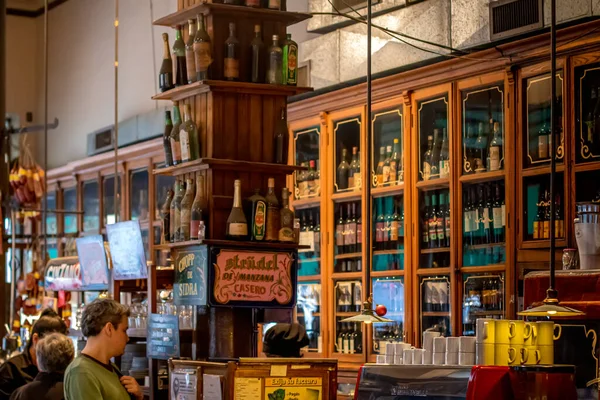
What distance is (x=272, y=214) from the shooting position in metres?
5.00

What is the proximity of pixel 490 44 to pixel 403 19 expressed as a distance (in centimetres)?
85

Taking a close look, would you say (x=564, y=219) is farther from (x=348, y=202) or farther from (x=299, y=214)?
(x=299, y=214)

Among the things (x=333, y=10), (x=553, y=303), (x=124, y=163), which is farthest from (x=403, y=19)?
(x=124, y=163)

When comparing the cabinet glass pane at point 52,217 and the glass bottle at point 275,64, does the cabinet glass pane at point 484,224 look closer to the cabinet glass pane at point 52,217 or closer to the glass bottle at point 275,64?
the glass bottle at point 275,64

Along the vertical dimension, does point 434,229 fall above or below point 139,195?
below

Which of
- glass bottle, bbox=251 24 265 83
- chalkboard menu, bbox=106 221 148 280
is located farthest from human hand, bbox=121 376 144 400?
chalkboard menu, bbox=106 221 148 280

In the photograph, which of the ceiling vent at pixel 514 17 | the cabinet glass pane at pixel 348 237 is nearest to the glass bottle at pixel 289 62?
the ceiling vent at pixel 514 17

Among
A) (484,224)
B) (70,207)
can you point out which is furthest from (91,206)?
(484,224)

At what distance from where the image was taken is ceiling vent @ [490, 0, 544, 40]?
20.5 ft

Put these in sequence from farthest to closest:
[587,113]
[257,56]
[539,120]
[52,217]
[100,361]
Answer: [52,217]
[539,120]
[587,113]
[257,56]
[100,361]

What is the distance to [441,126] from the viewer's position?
23.2 ft

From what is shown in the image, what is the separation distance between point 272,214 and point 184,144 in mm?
543

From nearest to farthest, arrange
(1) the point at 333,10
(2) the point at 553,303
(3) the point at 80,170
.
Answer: (2) the point at 553,303
(1) the point at 333,10
(3) the point at 80,170

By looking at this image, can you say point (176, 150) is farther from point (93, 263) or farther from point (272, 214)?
point (93, 263)
